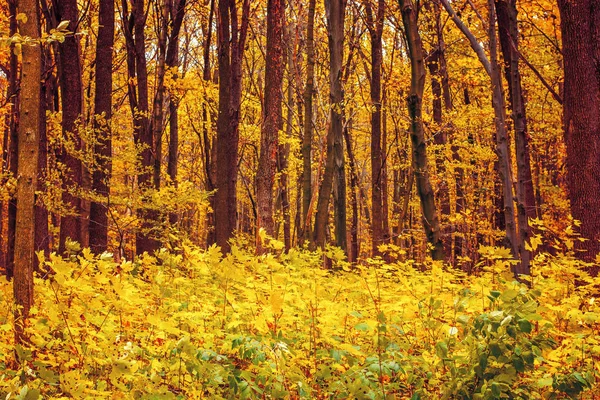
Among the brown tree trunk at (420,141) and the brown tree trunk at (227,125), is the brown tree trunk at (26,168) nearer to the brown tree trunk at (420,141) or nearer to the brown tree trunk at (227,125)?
the brown tree trunk at (420,141)

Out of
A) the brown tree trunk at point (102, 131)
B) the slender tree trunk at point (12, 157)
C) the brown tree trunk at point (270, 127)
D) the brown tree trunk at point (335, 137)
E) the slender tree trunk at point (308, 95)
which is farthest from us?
the slender tree trunk at point (308, 95)

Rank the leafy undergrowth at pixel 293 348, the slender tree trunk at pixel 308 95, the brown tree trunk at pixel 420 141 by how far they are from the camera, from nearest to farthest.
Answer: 1. the leafy undergrowth at pixel 293 348
2. the brown tree trunk at pixel 420 141
3. the slender tree trunk at pixel 308 95

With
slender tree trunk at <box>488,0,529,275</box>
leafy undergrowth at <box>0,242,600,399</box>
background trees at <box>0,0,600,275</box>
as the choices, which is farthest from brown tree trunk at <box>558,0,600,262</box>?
leafy undergrowth at <box>0,242,600,399</box>

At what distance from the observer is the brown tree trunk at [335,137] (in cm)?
1147

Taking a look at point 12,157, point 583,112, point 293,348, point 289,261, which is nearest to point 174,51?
point 12,157

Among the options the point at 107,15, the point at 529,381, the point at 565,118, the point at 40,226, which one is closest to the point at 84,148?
the point at 40,226

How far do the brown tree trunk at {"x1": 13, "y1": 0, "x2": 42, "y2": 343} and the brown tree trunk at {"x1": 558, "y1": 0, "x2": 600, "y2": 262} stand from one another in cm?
686

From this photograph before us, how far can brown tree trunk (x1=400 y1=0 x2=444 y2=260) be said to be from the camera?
8.04 m

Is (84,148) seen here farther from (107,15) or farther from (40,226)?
(107,15)

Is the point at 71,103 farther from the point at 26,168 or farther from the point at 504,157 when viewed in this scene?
the point at 504,157

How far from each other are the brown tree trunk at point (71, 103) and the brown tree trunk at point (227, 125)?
318 cm

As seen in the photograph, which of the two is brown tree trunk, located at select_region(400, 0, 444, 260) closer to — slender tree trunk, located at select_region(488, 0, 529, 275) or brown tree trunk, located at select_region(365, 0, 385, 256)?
slender tree trunk, located at select_region(488, 0, 529, 275)

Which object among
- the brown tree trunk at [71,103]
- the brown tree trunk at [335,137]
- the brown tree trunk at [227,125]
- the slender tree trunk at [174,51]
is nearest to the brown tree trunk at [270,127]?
the brown tree trunk at [335,137]

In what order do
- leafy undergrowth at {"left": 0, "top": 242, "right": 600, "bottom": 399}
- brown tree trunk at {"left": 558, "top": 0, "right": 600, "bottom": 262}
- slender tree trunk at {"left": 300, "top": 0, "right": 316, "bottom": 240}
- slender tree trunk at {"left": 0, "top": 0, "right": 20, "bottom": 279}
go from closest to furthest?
leafy undergrowth at {"left": 0, "top": 242, "right": 600, "bottom": 399}, brown tree trunk at {"left": 558, "top": 0, "right": 600, "bottom": 262}, slender tree trunk at {"left": 0, "top": 0, "right": 20, "bottom": 279}, slender tree trunk at {"left": 300, "top": 0, "right": 316, "bottom": 240}
